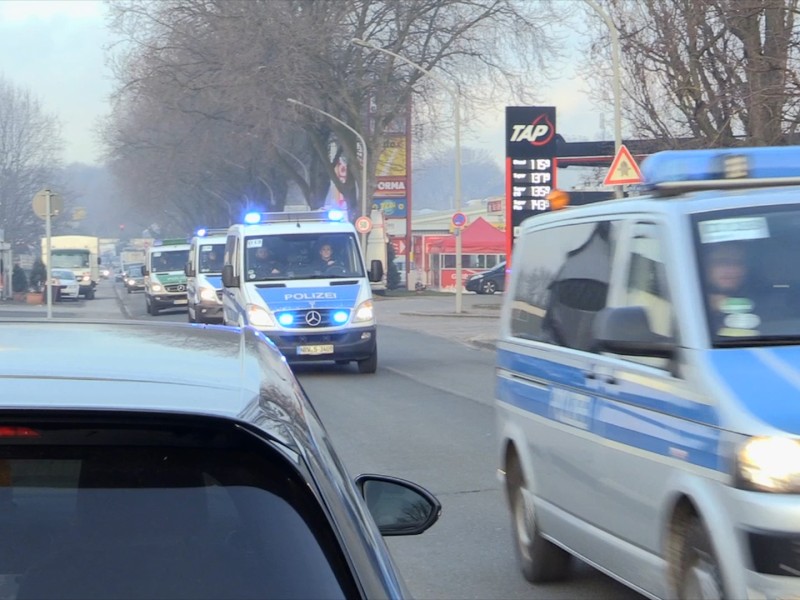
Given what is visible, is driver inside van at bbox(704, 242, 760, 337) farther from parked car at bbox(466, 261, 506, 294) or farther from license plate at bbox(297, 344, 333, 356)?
parked car at bbox(466, 261, 506, 294)

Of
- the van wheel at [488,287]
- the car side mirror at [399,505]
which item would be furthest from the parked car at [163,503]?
the van wheel at [488,287]

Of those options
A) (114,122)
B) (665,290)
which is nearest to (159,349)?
(665,290)

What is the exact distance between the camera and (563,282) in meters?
6.32

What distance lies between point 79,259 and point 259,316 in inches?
1940

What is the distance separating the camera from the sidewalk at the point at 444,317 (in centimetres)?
2883

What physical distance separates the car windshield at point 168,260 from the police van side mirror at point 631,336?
38050 millimetres

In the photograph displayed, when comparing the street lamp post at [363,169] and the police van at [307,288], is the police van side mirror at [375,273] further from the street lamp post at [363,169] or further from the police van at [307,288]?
the street lamp post at [363,169]

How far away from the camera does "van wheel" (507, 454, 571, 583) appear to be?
21.2 ft

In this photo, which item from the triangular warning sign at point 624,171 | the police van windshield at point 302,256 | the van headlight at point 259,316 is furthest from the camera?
the police van windshield at point 302,256

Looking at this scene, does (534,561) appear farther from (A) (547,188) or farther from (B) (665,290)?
(A) (547,188)

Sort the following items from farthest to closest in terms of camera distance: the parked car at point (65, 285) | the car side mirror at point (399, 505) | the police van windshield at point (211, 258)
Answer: the parked car at point (65, 285), the police van windshield at point (211, 258), the car side mirror at point (399, 505)

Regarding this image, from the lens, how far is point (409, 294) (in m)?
53.7

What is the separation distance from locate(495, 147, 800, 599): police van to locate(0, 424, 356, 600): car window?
2.22 meters

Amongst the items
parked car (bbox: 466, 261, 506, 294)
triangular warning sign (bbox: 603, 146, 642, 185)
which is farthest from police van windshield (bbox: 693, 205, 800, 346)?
parked car (bbox: 466, 261, 506, 294)
